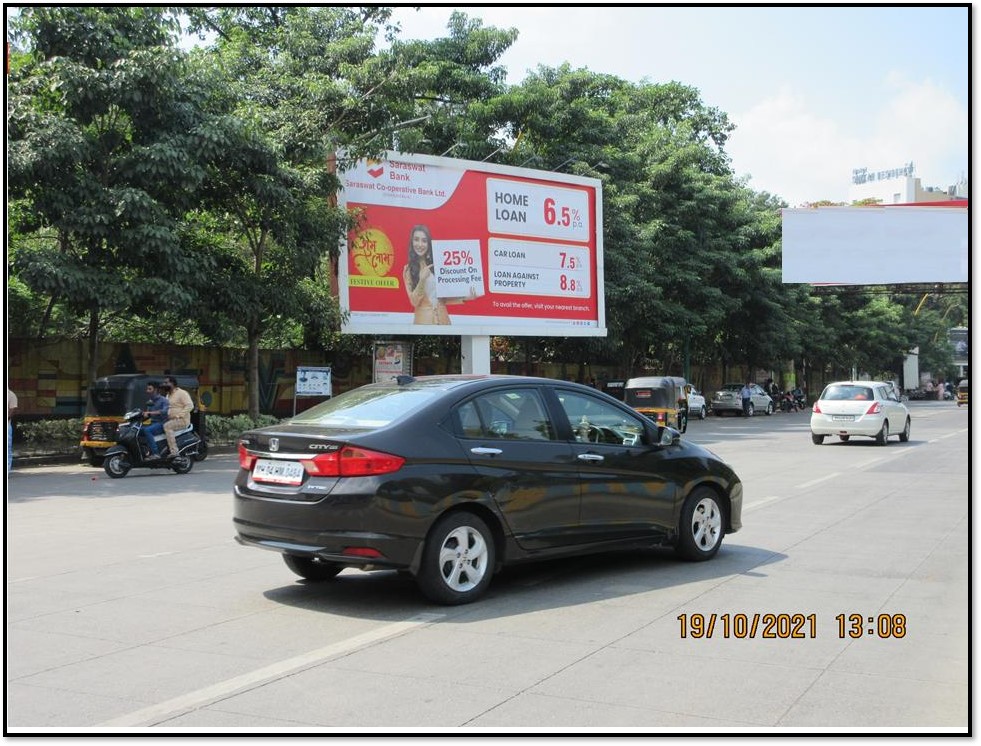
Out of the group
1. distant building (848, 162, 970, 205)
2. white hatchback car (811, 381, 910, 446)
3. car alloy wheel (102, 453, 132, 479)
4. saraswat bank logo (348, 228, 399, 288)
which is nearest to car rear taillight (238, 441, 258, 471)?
car alloy wheel (102, 453, 132, 479)

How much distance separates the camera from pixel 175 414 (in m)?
17.1

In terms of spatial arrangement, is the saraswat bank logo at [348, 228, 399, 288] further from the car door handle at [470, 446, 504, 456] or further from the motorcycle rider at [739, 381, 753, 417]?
the motorcycle rider at [739, 381, 753, 417]

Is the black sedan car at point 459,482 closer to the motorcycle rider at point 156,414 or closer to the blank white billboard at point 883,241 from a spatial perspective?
the motorcycle rider at point 156,414

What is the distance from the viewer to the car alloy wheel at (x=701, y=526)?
830 cm

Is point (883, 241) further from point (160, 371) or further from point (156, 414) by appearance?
point (156, 414)

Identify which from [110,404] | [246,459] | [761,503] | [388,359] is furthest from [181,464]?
[388,359]

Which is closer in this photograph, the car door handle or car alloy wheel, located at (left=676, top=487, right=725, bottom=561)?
the car door handle

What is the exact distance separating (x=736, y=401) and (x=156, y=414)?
35.5 meters

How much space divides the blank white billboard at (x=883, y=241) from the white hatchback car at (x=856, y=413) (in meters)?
5.87

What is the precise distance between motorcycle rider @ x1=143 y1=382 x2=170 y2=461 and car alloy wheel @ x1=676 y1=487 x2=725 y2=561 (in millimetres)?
10894

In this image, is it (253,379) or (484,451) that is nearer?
(484,451)

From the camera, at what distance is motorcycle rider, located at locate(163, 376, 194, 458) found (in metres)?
17.0
